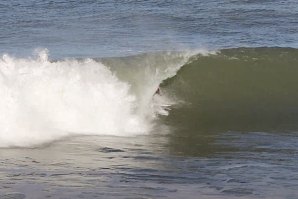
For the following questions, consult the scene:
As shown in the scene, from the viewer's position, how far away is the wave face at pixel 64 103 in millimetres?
10195

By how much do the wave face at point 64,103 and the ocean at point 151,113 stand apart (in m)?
0.02

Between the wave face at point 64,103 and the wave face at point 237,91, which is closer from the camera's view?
the wave face at point 64,103

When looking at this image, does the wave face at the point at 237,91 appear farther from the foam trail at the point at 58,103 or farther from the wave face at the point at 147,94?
the foam trail at the point at 58,103

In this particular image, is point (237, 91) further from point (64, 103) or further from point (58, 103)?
point (58, 103)

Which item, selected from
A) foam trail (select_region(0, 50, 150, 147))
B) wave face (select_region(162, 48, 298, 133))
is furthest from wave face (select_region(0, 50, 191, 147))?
wave face (select_region(162, 48, 298, 133))

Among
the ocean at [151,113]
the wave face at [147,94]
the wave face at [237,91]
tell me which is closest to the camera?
the ocean at [151,113]

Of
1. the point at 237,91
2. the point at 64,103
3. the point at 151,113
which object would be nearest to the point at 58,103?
the point at 64,103

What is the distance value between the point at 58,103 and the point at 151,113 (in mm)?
1887

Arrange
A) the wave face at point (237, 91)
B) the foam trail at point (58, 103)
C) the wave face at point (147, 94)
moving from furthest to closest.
A: the wave face at point (237, 91) → the wave face at point (147, 94) → the foam trail at point (58, 103)

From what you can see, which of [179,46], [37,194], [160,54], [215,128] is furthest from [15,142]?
[179,46]

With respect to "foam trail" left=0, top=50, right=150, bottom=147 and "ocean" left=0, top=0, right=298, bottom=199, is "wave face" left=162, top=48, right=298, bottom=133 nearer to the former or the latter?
"ocean" left=0, top=0, right=298, bottom=199

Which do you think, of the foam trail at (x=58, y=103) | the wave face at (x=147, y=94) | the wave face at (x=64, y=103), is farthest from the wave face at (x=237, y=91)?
the foam trail at (x=58, y=103)

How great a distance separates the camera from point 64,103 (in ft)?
36.7

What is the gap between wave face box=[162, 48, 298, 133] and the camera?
1218 cm
